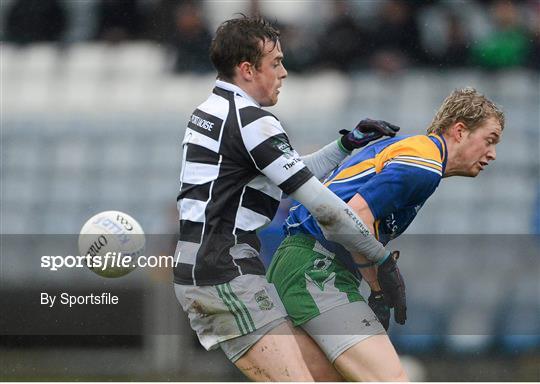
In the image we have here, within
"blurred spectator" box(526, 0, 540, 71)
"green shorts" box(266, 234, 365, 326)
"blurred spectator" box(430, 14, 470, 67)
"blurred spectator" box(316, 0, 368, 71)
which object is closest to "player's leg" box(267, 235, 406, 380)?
"green shorts" box(266, 234, 365, 326)

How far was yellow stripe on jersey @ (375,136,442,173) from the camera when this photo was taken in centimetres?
342

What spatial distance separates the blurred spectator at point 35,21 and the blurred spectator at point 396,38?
264 cm

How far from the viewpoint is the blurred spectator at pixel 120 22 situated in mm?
8172

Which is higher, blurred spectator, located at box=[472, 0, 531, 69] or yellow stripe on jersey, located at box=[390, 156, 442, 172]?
yellow stripe on jersey, located at box=[390, 156, 442, 172]

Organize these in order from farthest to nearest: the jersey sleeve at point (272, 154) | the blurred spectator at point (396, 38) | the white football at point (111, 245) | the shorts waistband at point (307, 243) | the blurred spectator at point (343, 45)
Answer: the blurred spectator at point (396, 38) < the blurred spectator at point (343, 45) < the white football at point (111, 245) < the shorts waistband at point (307, 243) < the jersey sleeve at point (272, 154)

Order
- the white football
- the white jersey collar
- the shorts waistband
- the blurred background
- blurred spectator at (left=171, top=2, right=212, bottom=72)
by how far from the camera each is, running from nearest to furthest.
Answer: the white jersey collar < the shorts waistband < the white football < the blurred background < blurred spectator at (left=171, top=2, right=212, bottom=72)

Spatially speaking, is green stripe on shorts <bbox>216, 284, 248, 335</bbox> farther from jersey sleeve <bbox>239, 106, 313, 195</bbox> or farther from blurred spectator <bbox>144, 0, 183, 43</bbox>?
blurred spectator <bbox>144, 0, 183, 43</bbox>

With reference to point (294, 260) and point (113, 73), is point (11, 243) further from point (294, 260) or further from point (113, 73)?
point (294, 260)

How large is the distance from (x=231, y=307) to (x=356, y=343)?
0.48 metres

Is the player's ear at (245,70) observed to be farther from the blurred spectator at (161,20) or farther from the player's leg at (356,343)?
the blurred spectator at (161,20)

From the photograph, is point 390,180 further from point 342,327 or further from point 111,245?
point 111,245

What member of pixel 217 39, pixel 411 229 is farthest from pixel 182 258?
pixel 411 229

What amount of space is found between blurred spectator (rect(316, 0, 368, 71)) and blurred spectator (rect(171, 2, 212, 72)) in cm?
95

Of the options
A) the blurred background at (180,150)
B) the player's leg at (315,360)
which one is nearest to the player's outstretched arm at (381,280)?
the player's leg at (315,360)
